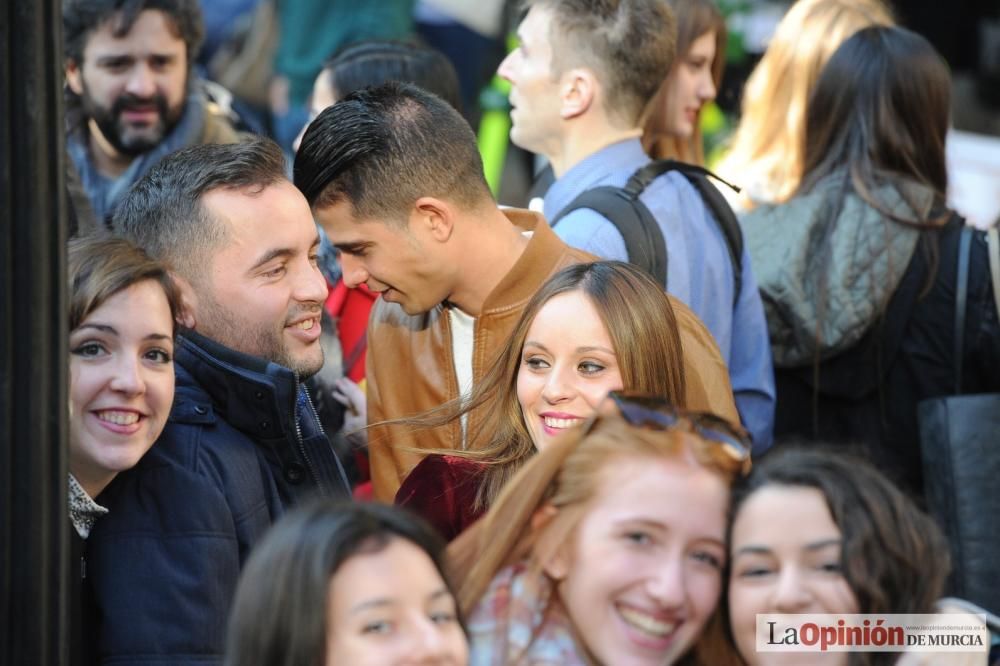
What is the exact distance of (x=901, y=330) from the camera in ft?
14.1

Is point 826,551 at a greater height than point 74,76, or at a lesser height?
lesser

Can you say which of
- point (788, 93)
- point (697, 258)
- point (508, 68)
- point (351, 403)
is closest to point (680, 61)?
point (788, 93)

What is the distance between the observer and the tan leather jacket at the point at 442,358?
3.48 metres

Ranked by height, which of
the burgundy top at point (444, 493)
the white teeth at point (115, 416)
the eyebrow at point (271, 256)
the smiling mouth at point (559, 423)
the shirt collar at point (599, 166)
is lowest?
the burgundy top at point (444, 493)

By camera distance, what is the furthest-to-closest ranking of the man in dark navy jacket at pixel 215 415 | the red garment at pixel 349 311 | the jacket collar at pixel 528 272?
the red garment at pixel 349 311, the jacket collar at pixel 528 272, the man in dark navy jacket at pixel 215 415

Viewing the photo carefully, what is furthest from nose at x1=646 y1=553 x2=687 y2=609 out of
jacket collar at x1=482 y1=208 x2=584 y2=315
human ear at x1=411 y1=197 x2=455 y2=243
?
human ear at x1=411 y1=197 x2=455 y2=243

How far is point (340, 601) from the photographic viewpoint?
80.9 inches

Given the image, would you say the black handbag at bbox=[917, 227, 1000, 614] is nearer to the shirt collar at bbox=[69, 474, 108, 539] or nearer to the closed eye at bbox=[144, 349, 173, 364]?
Answer: the closed eye at bbox=[144, 349, 173, 364]

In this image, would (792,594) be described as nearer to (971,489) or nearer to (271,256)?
(271,256)

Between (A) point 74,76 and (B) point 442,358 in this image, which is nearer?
(B) point 442,358

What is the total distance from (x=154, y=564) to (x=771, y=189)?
2.51 meters

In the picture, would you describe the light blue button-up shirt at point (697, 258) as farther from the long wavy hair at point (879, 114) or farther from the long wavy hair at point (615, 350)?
the long wavy hair at point (615, 350)

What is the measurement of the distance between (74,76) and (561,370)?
9.19 ft

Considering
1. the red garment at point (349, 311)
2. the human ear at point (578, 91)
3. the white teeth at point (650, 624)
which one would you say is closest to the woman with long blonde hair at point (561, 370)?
the white teeth at point (650, 624)
